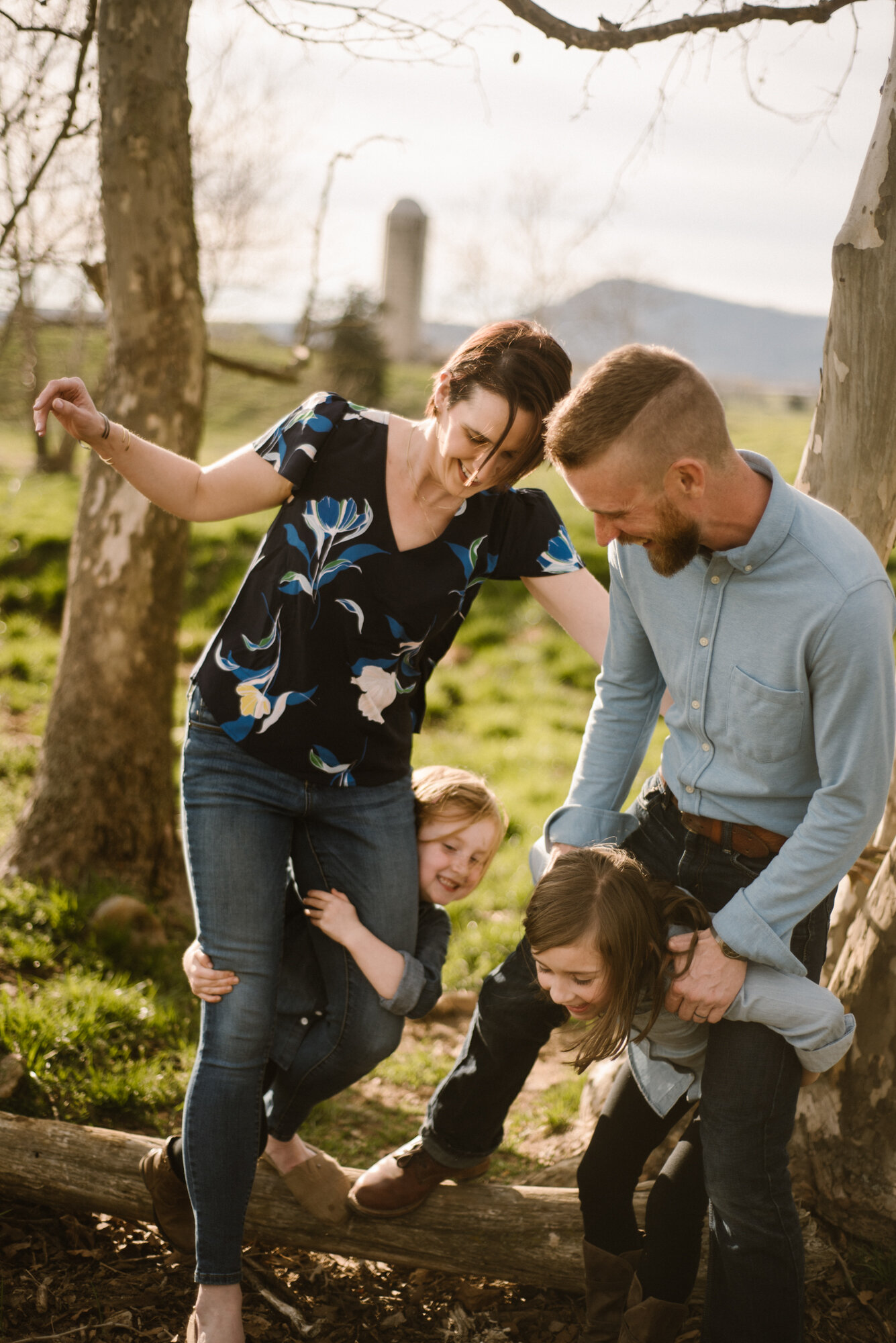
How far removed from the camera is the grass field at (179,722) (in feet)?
10.1

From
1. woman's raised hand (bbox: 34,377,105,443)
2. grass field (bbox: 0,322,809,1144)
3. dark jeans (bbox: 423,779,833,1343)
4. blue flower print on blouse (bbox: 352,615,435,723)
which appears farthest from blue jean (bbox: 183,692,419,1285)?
grass field (bbox: 0,322,809,1144)

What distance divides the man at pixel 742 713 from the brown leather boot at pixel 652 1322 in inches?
0.8

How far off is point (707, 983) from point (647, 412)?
3.53ft

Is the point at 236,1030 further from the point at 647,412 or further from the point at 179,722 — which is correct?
the point at 179,722

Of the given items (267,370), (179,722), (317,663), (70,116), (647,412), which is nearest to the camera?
(647,412)

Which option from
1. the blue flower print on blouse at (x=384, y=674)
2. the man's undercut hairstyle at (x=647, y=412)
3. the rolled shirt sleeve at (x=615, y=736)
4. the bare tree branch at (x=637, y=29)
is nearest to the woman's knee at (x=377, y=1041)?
the rolled shirt sleeve at (x=615, y=736)

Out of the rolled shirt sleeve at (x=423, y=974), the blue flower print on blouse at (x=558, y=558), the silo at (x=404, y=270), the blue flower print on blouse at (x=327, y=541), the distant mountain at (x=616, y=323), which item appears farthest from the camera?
the silo at (x=404, y=270)

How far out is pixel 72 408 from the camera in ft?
6.97

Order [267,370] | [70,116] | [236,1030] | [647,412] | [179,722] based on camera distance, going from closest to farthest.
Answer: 1. [647,412]
2. [236,1030]
3. [70,116]
4. [267,370]
5. [179,722]

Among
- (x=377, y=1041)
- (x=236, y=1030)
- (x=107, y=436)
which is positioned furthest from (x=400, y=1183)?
(x=107, y=436)

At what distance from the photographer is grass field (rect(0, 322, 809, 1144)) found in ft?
10.1

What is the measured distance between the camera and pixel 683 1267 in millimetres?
2191

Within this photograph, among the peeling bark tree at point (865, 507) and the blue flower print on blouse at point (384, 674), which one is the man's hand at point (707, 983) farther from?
the blue flower print on blouse at point (384, 674)

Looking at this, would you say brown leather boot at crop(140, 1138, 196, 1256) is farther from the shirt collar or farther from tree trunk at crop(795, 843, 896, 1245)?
the shirt collar
